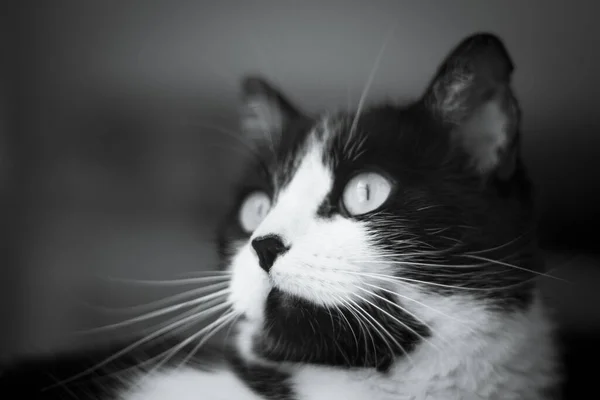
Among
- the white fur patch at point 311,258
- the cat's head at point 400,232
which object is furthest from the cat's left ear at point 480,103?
the white fur patch at point 311,258

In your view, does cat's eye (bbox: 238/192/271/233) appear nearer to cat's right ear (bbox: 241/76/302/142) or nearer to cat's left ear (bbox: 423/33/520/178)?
cat's right ear (bbox: 241/76/302/142)

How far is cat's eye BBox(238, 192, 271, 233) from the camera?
0.75m

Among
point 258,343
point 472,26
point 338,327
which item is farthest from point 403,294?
point 472,26

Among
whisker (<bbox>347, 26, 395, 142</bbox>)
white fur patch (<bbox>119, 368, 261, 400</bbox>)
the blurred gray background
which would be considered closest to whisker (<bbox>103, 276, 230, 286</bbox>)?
the blurred gray background

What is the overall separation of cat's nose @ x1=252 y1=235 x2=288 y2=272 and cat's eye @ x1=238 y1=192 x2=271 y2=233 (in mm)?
126

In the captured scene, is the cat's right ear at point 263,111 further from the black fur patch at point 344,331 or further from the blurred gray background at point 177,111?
the black fur patch at point 344,331

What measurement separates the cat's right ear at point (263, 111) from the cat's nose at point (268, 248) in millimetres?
209

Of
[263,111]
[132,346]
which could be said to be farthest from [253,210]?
[132,346]

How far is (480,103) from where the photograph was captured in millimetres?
650

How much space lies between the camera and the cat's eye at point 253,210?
0.75m

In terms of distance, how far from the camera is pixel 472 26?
0.70 m

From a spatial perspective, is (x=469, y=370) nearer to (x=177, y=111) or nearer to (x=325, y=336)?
(x=325, y=336)

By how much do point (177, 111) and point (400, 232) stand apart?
38 centimetres

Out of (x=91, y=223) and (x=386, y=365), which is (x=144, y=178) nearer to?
(x=91, y=223)
